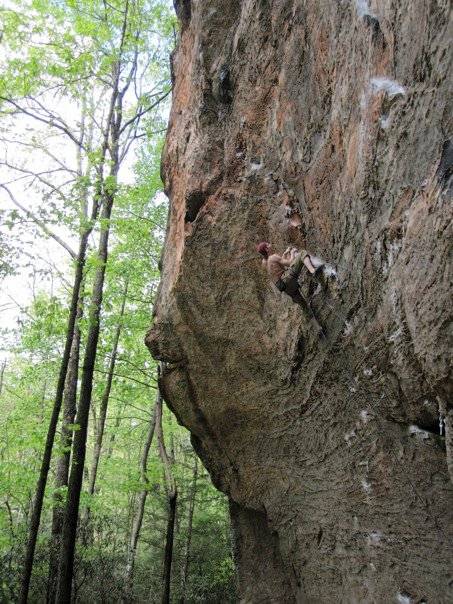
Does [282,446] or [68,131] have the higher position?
[68,131]

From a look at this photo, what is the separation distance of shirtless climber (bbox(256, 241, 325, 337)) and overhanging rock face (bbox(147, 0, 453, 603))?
0.76 ft

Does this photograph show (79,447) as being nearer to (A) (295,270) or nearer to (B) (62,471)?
(B) (62,471)

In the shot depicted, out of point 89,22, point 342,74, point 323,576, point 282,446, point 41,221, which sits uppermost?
point 89,22

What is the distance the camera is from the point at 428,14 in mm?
4094

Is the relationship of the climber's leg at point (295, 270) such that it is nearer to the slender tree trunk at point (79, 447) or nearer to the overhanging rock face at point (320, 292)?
the overhanging rock face at point (320, 292)

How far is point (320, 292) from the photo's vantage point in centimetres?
616

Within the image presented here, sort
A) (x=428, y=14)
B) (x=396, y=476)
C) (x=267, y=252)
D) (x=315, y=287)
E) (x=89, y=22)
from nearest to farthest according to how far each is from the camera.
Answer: (x=428, y=14), (x=396, y=476), (x=315, y=287), (x=267, y=252), (x=89, y=22)

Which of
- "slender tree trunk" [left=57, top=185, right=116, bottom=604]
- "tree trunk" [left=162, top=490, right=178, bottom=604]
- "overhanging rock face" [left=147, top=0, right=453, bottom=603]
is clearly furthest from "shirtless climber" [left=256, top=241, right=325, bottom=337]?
"tree trunk" [left=162, top=490, right=178, bottom=604]

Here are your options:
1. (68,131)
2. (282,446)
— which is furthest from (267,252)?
(68,131)

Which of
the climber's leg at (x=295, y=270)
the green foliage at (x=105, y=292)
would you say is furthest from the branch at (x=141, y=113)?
the climber's leg at (x=295, y=270)

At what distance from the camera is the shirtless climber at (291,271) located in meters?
6.06

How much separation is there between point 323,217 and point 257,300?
6.09 feet

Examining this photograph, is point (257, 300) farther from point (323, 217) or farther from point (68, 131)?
point (68, 131)

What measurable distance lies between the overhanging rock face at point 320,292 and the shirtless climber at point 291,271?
23 centimetres
